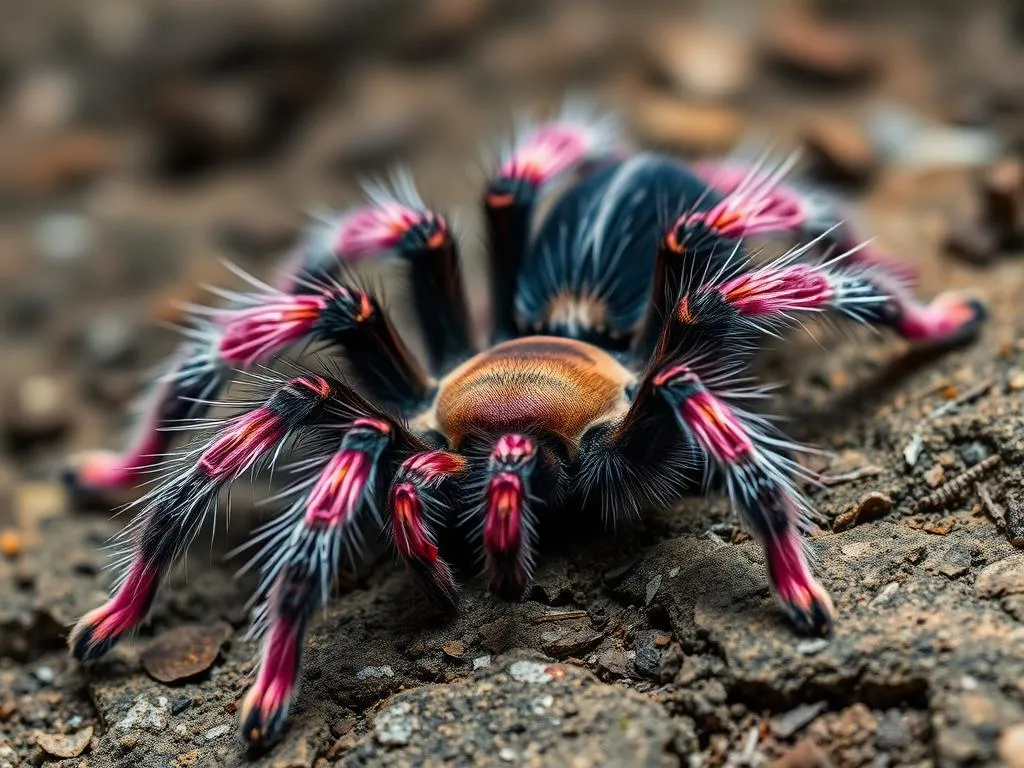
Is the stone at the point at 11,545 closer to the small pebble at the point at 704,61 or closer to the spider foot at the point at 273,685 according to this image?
the spider foot at the point at 273,685

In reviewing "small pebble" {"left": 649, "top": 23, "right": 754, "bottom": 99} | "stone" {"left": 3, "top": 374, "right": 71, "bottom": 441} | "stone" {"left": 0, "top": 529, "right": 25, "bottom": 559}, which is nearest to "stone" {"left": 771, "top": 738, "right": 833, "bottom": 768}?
"stone" {"left": 0, "top": 529, "right": 25, "bottom": 559}

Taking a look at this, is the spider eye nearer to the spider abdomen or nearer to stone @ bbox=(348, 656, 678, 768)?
the spider abdomen

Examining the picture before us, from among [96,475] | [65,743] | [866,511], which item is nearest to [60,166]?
[96,475]

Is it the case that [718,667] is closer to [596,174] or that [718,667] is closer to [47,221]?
[596,174]

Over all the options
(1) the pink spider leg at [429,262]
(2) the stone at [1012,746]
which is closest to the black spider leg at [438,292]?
(1) the pink spider leg at [429,262]

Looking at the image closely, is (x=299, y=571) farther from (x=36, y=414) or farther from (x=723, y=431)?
(x=36, y=414)
